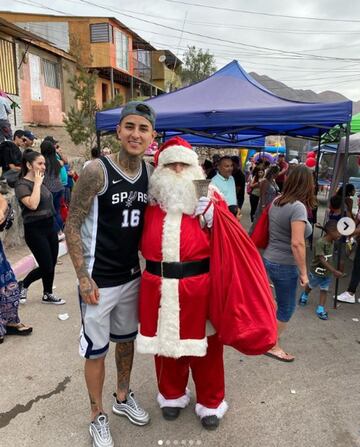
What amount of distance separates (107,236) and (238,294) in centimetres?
77

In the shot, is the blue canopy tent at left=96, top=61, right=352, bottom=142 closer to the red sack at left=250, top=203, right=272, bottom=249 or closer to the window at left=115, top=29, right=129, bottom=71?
the red sack at left=250, top=203, right=272, bottom=249

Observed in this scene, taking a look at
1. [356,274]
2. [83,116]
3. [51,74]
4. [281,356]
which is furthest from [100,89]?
[281,356]

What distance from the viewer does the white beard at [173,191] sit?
2.03 metres

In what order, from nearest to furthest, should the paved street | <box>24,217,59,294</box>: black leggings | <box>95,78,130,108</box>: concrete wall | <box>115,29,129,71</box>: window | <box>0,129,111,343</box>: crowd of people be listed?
the paved street, <box>0,129,111,343</box>: crowd of people, <box>24,217,59,294</box>: black leggings, <box>95,78,130,108</box>: concrete wall, <box>115,29,129,71</box>: window

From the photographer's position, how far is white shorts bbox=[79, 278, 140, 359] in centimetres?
206

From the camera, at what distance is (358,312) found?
420cm

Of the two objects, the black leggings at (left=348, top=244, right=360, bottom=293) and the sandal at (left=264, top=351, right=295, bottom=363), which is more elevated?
the black leggings at (left=348, top=244, right=360, bottom=293)

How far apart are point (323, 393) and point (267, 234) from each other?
125 cm

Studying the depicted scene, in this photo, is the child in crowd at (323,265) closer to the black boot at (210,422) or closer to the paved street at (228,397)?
the paved street at (228,397)

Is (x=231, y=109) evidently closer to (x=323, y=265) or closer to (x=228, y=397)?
(x=323, y=265)

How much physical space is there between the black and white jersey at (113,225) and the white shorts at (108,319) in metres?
0.08

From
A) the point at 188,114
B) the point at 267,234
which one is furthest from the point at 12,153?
the point at 267,234

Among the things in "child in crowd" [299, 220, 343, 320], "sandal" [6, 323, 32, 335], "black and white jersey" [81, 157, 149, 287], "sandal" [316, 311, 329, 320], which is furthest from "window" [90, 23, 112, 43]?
"black and white jersey" [81, 157, 149, 287]

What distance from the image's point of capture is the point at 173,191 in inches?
79.7
